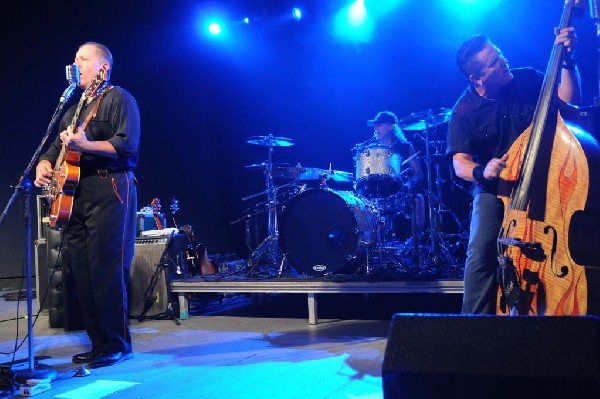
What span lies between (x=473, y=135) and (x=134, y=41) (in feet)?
23.6

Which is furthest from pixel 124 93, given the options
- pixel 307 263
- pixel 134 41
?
pixel 134 41

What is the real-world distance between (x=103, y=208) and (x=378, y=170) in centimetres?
311

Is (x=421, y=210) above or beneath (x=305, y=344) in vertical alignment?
above

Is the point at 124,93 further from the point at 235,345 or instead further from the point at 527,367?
the point at 527,367

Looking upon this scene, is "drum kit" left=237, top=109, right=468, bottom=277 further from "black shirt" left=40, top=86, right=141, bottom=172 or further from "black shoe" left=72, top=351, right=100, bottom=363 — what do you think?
"black shirt" left=40, top=86, right=141, bottom=172

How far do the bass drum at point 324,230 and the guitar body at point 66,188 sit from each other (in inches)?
Answer: 100

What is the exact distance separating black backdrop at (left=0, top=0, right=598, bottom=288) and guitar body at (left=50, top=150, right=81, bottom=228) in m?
5.20

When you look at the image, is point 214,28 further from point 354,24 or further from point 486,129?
point 486,129

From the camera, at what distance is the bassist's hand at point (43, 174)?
11.5 ft

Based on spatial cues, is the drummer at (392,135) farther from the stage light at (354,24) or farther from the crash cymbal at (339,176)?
the stage light at (354,24)

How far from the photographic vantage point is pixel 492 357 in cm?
122

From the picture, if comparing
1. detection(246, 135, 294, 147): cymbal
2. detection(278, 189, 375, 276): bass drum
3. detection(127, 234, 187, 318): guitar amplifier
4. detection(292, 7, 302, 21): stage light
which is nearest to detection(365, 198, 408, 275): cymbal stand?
detection(278, 189, 375, 276): bass drum

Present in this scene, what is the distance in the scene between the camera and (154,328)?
490cm

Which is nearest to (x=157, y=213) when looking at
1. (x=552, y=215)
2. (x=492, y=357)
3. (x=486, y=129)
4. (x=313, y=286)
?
(x=313, y=286)
